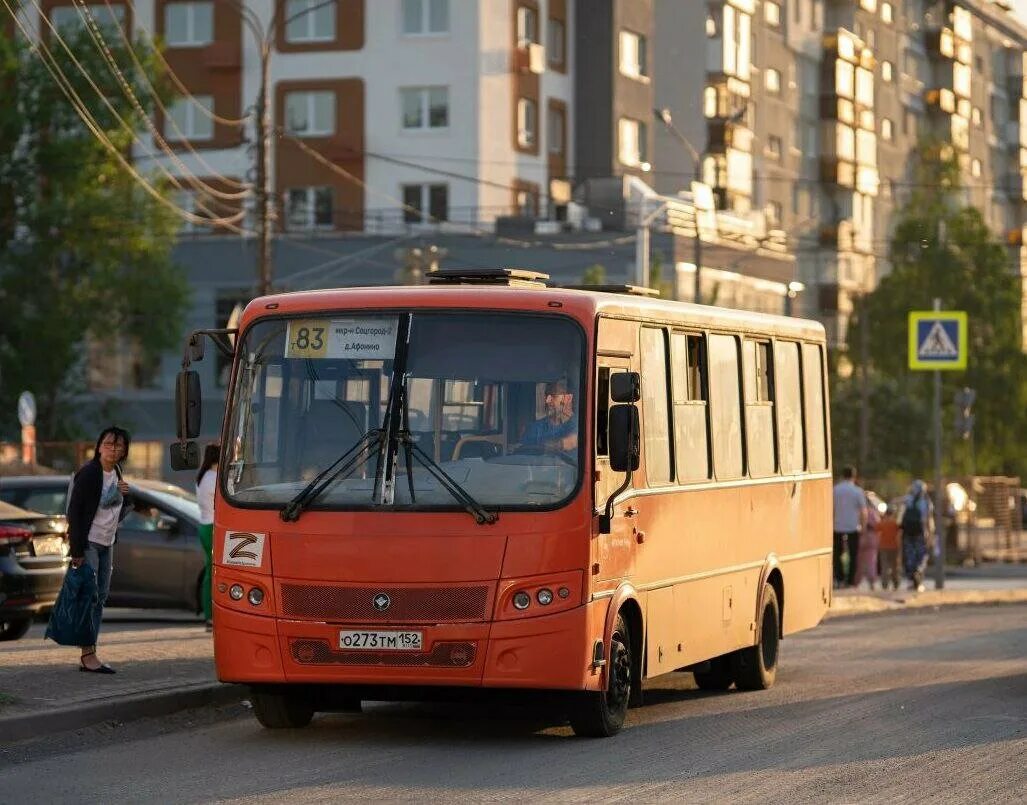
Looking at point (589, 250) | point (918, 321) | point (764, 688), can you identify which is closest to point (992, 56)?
point (589, 250)

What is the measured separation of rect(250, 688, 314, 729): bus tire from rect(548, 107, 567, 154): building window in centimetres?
5675

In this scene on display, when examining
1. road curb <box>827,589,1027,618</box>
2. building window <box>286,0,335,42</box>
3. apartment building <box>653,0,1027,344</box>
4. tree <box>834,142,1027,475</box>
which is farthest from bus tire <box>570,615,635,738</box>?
tree <box>834,142,1027,475</box>

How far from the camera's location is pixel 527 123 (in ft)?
226

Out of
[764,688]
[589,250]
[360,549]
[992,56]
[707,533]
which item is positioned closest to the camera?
[360,549]

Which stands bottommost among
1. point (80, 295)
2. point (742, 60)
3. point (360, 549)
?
point (360, 549)

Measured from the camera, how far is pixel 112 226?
55.4 metres

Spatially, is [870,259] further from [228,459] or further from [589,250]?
[228,459]

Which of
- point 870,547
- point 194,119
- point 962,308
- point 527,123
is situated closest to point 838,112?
point 962,308

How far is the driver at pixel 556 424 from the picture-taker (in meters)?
13.3

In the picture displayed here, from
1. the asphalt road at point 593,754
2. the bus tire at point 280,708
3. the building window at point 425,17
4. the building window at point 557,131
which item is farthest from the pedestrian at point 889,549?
the building window at point 557,131

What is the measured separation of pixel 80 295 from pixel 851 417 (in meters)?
28.5

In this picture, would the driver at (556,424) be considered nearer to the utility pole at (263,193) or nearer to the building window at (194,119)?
the utility pole at (263,193)

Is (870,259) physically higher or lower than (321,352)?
higher

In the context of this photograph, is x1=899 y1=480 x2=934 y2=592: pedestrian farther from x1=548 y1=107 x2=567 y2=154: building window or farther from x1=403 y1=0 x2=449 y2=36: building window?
x1=548 y1=107 x2=567 y2=154: building window
